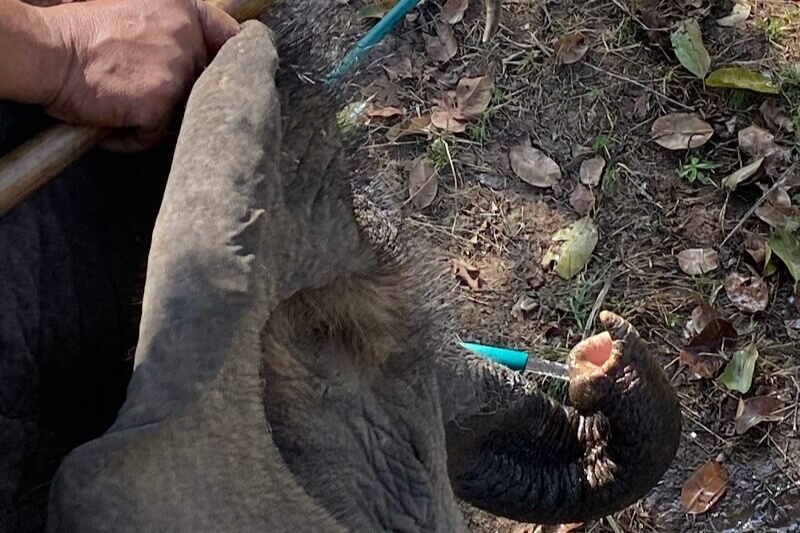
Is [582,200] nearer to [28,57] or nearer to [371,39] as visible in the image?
[371,39]

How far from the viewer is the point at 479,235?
7.71 ft

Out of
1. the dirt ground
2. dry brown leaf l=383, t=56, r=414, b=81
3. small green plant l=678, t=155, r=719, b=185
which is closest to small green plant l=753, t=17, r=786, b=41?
the dirt ground

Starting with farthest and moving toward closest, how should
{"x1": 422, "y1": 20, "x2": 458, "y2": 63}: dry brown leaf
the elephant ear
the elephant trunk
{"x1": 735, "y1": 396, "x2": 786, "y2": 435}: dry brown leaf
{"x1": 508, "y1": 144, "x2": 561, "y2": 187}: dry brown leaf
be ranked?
{"x1": 422, "y1": 20, "x2": 458, "y2": 63}: dry brown leaf → {"x1": 508, "y1": 144, "x2": 561, "y2": 187}: dry brown leaf → {"x1": 735, "y1": 396, "x2": 786, "y2": 435}: dry brown leaf → the elephant trunk → the elephant ear

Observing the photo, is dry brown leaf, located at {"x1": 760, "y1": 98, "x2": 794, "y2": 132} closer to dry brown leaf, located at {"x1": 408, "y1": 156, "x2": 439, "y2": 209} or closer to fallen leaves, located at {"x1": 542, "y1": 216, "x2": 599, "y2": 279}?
fallen leaves, located at {"x1": 542, "y1": 216, "x2": 599, "y2": 279}

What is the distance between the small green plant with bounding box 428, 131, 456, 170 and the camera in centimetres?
241

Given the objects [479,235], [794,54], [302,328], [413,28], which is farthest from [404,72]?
[302,328]

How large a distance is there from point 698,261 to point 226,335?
174 cm

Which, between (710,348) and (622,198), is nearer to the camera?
(710,348)

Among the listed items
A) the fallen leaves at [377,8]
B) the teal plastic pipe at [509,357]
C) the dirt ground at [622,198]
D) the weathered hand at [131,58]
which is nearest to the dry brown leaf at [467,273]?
the dirt ground at [622,198]

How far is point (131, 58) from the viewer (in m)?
0.76

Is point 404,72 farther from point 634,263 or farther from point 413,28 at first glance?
point 634,263

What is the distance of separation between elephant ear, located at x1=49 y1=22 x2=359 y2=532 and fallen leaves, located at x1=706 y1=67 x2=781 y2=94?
1.80 meters

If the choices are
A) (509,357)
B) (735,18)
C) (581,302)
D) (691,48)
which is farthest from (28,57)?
(735,18)

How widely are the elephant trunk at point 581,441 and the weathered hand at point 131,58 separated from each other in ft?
2.83
